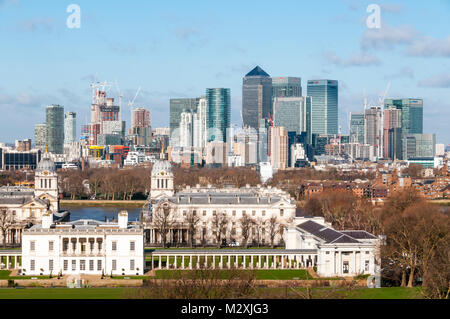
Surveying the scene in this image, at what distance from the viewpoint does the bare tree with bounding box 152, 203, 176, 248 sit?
203 feet

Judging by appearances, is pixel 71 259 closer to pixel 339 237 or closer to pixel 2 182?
pixel 339 237

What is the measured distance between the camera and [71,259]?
47.2 meters

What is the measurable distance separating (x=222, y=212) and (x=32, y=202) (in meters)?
13.8

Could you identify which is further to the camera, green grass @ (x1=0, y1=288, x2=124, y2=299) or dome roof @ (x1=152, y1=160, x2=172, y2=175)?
dome roof @ (x1=152, y1=160, x2=172, y2=175)

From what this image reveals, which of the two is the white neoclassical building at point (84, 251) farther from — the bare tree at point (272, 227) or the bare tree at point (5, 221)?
→ the bare tree at point (272, 227)

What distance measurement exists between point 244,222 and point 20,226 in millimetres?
15419

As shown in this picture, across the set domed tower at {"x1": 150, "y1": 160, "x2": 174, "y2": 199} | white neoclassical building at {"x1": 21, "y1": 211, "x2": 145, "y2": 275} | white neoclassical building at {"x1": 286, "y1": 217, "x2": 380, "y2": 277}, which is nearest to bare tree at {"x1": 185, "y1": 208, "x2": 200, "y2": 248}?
domed tower at {"x1": 150, "y1": 160, "x2": 174, "y2": 199}

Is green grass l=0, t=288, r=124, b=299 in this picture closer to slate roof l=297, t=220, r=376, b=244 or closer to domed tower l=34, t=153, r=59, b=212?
slate roof l=297, t=220, r=376, b=244

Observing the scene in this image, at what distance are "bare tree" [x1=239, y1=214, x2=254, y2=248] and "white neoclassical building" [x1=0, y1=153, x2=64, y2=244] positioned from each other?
12.5 m

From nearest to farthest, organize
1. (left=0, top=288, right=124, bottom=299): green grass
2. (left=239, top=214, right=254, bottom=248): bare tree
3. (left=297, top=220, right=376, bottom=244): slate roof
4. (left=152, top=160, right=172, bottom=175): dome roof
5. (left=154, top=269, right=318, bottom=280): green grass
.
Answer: (left=0, top=288, right=124, bottom=299): green grass
(left=154, top=269, right=318, bottom=280): green grass
(left=297, top=220, right=376, bottom=244): slate roof
(left=239, top=214, right=254, bottom=248): bare tree
(left=152, top=160, right=172, bottom=175): dome roof

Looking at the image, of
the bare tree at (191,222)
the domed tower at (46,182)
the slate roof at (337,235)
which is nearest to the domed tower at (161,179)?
the bare tree at (191,222)

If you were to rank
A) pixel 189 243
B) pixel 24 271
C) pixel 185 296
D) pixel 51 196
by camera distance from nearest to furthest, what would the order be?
pixel 185 296 → pixel 24 271 → pixel 189 243 → pixel 51 196
